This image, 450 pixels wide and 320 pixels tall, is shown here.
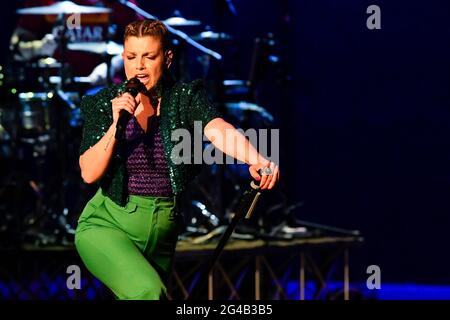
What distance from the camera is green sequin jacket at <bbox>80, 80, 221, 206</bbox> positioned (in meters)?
3.79

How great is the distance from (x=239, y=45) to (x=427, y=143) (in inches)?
65.2

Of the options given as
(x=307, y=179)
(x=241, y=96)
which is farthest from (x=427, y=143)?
(x=241, y=96)

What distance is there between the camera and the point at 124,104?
3.53 metres

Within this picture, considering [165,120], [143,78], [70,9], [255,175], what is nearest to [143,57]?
[143,78]

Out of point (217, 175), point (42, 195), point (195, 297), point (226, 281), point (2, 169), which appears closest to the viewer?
point (195, 297)

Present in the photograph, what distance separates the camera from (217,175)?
7.30m

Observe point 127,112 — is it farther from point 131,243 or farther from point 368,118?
point 368,118

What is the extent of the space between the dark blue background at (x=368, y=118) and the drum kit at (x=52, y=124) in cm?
83

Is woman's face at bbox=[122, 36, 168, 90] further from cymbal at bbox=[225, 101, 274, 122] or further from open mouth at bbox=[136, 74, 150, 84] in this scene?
cymbal at bbox=[225, 101, 274, 122]

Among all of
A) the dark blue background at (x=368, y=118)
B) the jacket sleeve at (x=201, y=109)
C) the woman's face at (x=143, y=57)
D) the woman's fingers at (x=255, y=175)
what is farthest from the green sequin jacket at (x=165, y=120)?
the dark blue background at (x=368, y=118)

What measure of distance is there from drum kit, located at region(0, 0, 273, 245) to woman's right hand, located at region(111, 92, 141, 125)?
3293 mm

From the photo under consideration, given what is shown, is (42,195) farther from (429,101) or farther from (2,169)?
(429,101)

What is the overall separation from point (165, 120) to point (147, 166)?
0.59 ft

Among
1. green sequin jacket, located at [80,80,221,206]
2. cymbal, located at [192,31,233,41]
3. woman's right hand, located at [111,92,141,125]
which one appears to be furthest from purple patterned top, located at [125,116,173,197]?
cymbal, located at [192,31,233,41]
